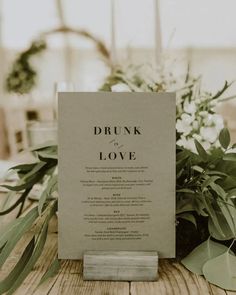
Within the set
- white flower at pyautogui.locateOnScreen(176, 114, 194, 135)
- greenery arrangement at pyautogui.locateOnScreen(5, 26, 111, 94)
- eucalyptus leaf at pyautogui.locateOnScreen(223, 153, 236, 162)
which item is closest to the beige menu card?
eucalyptus leaf at pyautogui.locateOnScreen(223, 153, 236, 162)

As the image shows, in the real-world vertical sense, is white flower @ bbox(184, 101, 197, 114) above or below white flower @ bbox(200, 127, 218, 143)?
above

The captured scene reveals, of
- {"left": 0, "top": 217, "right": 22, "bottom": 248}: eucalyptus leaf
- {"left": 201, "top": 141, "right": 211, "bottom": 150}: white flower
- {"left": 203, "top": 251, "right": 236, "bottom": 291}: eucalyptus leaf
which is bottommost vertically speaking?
{"left": 203, "top": 251, "right": 236, "bottom": 291}: eucalyptus leaf

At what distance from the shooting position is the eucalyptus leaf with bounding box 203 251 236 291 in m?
0.64

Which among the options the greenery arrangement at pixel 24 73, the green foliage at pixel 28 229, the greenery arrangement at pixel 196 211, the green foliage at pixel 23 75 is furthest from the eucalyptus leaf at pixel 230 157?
the green foliage at pixel 23 75

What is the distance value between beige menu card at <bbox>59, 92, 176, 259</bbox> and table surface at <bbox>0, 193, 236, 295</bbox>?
0.06 metres

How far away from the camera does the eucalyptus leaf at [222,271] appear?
0.64 metres

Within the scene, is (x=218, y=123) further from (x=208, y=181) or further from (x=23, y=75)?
(x=23, y=75)

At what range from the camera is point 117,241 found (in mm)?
670

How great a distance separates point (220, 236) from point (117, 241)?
0.16 m

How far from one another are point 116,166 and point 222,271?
0.21 metres

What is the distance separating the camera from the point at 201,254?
0.70 meters

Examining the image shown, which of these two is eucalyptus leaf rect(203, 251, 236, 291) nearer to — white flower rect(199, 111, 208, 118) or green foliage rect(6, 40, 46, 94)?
white flower rect(199, 111, 208, 118)

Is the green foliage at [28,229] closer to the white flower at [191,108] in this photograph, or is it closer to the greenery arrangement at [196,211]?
the greenery arrangement at [196,211]

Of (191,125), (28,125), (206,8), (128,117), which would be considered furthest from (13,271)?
(206,8)
